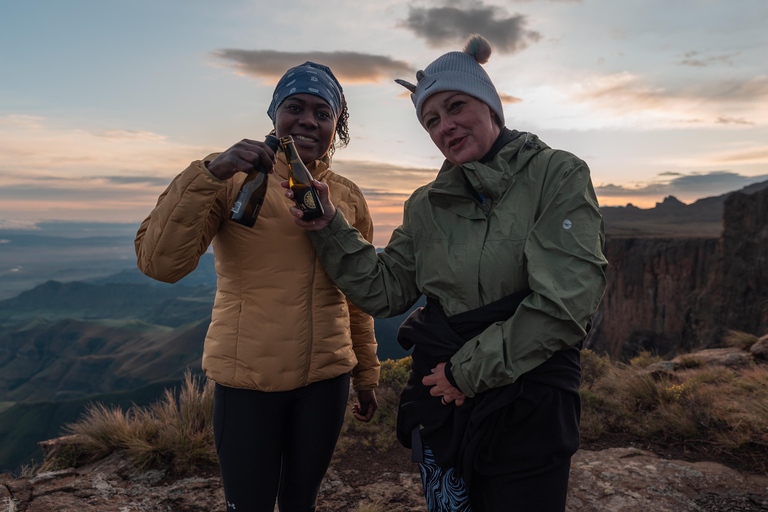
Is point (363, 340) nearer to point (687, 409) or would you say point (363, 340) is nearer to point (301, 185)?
point (301, 185)

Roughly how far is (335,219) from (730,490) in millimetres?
3942

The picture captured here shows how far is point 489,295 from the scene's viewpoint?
5.95 feet

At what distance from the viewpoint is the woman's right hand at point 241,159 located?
179cm

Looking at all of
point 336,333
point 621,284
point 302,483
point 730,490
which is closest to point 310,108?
point 336,333

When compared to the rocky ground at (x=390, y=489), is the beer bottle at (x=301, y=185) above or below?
above

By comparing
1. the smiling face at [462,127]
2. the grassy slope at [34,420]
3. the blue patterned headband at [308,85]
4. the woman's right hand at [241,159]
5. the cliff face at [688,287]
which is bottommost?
the grassy slope at [34,420]

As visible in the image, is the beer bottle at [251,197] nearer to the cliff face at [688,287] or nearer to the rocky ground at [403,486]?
the rocky ground at [403,486]

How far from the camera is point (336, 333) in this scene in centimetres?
220

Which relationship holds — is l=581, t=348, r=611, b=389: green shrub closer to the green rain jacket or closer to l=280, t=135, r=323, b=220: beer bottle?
the green rain jacket

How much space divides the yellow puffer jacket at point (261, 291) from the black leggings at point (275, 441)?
4.0 inches

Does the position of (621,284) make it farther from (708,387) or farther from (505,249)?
(505,249)

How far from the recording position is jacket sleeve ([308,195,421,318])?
2098 millimetres

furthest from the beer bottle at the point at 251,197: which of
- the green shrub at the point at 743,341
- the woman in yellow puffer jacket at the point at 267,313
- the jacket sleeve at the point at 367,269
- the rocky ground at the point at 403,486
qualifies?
A: the green shrub at the point at 743,341

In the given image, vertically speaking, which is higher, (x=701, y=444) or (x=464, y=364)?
(x=464, y=364)
